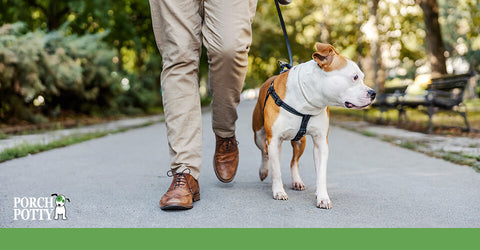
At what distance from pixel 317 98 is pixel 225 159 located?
37.6 inches

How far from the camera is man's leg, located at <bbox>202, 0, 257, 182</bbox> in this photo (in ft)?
9.91

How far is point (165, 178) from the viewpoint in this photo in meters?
3.96

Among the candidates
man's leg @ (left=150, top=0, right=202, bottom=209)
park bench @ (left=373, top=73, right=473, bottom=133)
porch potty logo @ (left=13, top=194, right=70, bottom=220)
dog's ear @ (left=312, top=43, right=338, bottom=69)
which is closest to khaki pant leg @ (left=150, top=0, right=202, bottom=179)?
man's leg @ (left=150, top=0, right=202, bottom=209)

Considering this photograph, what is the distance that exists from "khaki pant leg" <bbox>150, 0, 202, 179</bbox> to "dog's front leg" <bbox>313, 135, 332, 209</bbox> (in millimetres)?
815

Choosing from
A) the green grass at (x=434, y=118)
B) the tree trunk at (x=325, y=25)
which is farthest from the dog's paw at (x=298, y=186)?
the tree trunk at (x=325, y=25)

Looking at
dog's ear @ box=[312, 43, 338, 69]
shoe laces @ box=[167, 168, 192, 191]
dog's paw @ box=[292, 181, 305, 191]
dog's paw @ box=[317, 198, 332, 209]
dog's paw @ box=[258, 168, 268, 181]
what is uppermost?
dog's ear @ box=[312, 43, 338, 69]

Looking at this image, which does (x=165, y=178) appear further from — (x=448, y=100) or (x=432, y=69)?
(x=432, y=69)

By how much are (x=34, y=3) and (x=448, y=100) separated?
13824mm

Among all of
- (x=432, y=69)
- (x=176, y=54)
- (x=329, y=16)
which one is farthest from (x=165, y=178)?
(x=329, y=16)

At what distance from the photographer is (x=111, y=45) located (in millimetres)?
16500

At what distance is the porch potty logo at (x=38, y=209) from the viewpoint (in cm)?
257

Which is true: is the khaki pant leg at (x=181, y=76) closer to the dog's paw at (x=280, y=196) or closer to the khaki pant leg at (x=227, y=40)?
Answer: the khaki pant leg at (x=227, y=40)

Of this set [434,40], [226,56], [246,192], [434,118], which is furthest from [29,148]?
[434,40]

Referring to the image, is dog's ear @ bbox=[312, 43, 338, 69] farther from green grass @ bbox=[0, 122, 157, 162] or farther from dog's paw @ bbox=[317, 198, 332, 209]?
green grass @ bbox=[0, 122, 157, 162]
